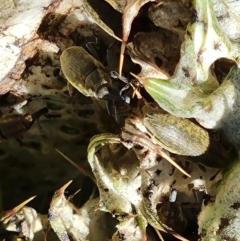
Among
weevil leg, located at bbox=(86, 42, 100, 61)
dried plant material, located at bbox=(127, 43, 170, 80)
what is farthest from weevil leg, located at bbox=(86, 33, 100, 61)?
dried plant material, located at bbox=(127, 43, 170, 80)

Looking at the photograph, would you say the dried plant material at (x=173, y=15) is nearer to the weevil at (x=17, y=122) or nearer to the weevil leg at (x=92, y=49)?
the weevil leg at (x=92, y=49)

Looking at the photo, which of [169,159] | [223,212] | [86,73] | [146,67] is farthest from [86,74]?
[223,212]

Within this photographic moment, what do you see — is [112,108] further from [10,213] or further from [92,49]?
[10,213]

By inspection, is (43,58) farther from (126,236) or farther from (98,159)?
(126,236)

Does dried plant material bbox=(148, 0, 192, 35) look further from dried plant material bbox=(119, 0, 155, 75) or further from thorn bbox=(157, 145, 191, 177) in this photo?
thorn bbox=(157, 145, 191, 177)

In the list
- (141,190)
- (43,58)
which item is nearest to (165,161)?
(141,190)

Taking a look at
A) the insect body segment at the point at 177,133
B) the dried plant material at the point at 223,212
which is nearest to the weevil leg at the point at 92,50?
the insect body segment at the point at 177,133
